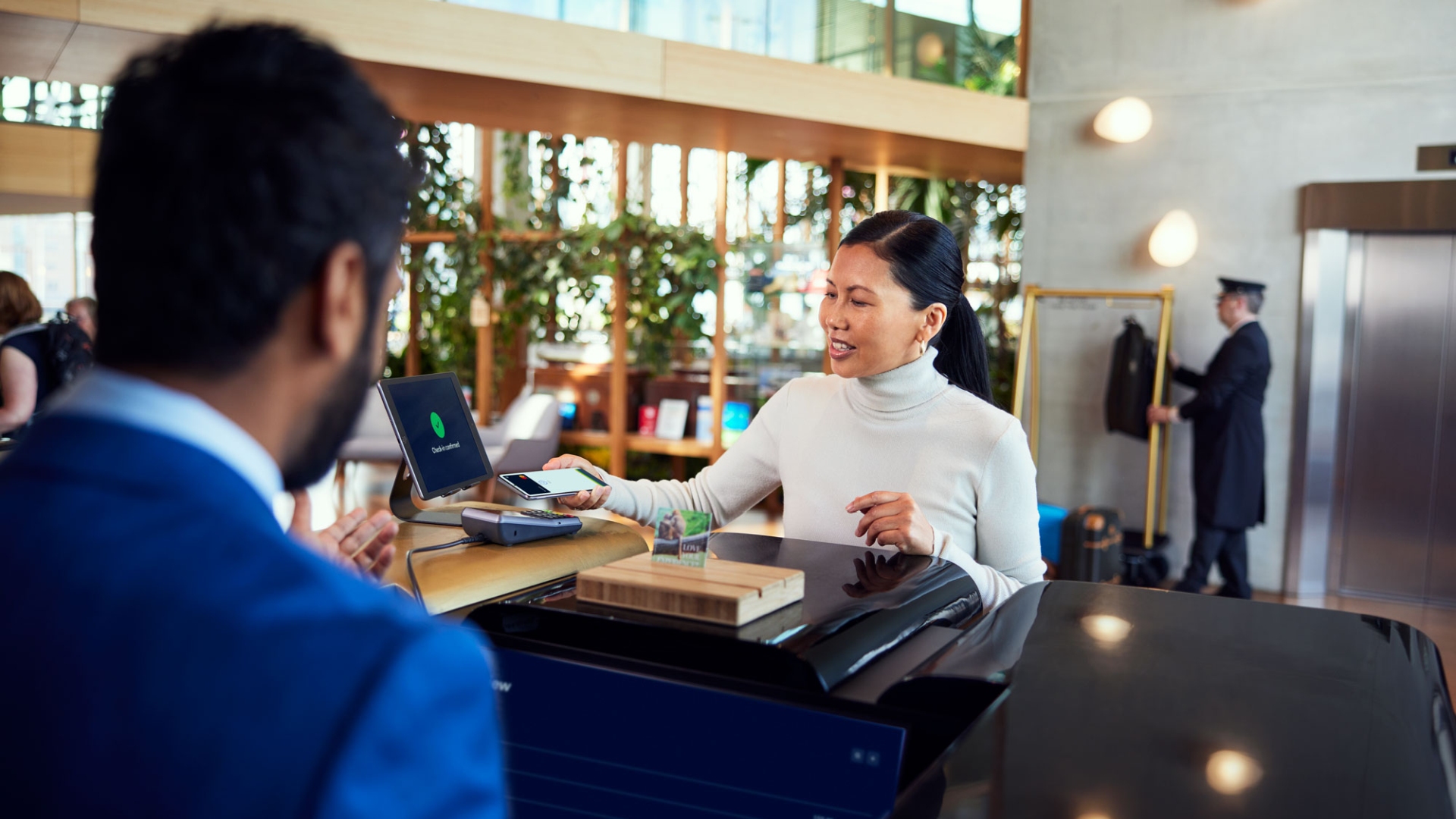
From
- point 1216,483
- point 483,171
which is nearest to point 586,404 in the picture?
point 483,171

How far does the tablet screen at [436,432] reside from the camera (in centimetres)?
185

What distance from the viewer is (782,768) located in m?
1.09

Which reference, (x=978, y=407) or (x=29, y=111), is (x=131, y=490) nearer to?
(x=978, y=407)

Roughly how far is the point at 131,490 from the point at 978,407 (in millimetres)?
1893

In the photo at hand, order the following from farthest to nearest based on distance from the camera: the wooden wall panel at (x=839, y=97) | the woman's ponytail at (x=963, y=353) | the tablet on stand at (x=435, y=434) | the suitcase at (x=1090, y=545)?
the wooden wall panel at (x=839, y=97) < the suitcase at (x=1090, y=545) < the woman's ponytail at (x=963, y=353) < the tablet on stand at (x=435, y=434)

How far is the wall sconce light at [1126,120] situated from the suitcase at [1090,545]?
93.9 inches

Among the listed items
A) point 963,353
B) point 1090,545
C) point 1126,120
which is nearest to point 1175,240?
point 1126,120

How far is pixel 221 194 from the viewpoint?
1.77ft

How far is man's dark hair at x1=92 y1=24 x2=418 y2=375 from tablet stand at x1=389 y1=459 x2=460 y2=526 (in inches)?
64.4

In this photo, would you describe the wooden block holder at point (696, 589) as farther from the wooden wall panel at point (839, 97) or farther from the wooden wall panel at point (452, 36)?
the wooden wall panel at point (839, 97)

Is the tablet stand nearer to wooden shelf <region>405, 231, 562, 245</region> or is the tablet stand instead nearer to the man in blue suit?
the man in blue suit

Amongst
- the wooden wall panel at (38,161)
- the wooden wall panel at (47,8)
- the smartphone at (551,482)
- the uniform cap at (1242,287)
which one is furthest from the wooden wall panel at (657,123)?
the wooden wall panel at (38,161)

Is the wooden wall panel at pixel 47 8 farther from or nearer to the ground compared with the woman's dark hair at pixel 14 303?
farther from the ground

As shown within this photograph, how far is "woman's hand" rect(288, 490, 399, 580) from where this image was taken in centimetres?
125
